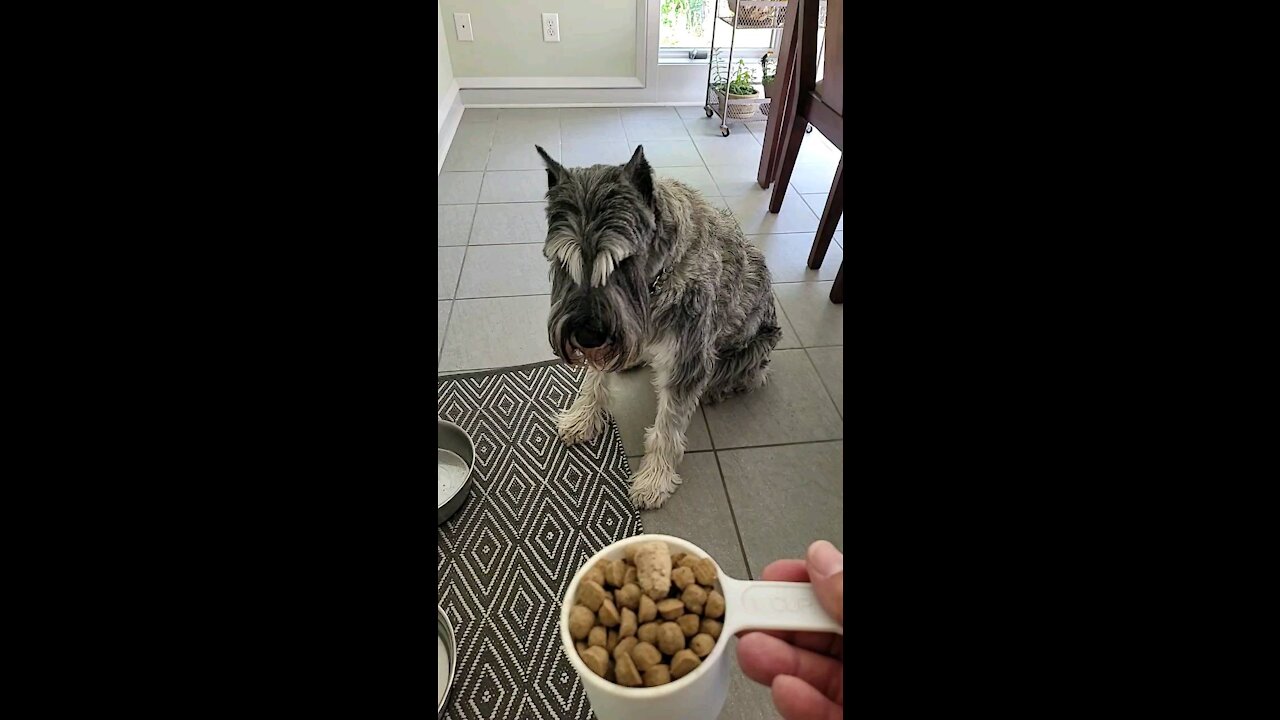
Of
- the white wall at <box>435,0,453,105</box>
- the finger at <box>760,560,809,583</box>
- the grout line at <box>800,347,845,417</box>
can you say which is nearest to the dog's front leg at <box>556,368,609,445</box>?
the grout line at <box>800,347,845,417</box>

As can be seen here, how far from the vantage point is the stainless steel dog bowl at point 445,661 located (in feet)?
4.42

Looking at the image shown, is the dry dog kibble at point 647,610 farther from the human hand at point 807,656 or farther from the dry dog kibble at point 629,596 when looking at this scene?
the human hand at point 807,656

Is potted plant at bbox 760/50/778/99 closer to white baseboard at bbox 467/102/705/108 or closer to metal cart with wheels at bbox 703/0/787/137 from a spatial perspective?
metal cart with wheels at bbox 703/0/787/137

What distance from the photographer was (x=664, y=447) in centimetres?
187

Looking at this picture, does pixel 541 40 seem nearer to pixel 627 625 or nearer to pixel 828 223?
pixel 828 223

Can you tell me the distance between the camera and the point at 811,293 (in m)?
2.81

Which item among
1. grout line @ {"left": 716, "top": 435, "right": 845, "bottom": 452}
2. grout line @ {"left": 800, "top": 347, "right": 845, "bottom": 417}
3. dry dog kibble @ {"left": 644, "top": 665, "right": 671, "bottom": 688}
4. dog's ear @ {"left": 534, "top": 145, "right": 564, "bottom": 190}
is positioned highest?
dog's ear @ {"left": 534, "top": 145, "right": 564, "bottom": 190}

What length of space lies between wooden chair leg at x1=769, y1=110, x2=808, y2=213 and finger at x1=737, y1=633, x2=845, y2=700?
2730mm

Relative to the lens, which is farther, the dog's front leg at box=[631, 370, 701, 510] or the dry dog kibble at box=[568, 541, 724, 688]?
the dog's front leg at box=[631, 370, 701, 510]

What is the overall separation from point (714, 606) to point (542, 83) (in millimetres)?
4586

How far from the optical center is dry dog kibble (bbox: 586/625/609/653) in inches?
32.1

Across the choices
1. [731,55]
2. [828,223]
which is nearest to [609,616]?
[828,223]

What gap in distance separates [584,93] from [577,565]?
3.99 metres
